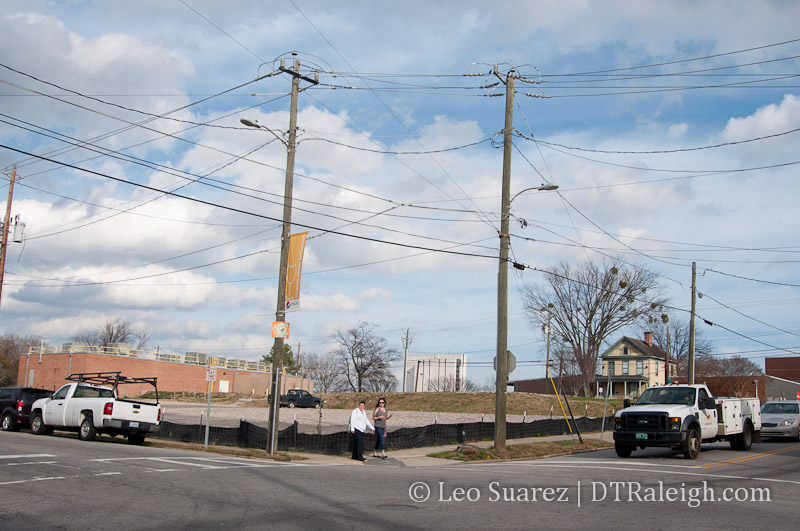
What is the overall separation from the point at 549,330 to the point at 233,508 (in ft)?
176

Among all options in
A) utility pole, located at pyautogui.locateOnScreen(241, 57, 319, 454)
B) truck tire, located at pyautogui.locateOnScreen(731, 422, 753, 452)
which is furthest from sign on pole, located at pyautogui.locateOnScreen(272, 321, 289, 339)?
truck tire, located at pyautogui.locateOnScreen(731, 422, 753, 452)

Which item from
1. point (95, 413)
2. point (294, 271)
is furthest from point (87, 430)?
point (294, 271)

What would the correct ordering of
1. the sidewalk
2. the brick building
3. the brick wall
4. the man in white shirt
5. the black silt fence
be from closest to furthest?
1. the sidewalk
2. the man in white shirt
3. the black silt fence
4. the brick wall
5. the brick building

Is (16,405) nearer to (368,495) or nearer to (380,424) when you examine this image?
(380,424)

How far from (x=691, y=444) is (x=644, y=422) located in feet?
4.35

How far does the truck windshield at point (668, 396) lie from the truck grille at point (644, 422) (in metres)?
1.30

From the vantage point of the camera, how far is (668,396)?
19859 millimetres

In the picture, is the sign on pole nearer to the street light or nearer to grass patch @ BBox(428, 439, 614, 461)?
the street light

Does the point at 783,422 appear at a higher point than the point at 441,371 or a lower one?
lower

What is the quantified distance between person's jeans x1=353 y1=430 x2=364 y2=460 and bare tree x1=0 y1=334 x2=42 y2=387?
78401mm

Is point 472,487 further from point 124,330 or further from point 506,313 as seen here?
point 124,330

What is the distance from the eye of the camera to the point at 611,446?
25391 mm

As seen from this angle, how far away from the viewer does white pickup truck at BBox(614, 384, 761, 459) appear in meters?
18.2

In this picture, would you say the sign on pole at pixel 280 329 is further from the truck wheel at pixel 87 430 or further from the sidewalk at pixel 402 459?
the truck wheel at pixel 87 430
